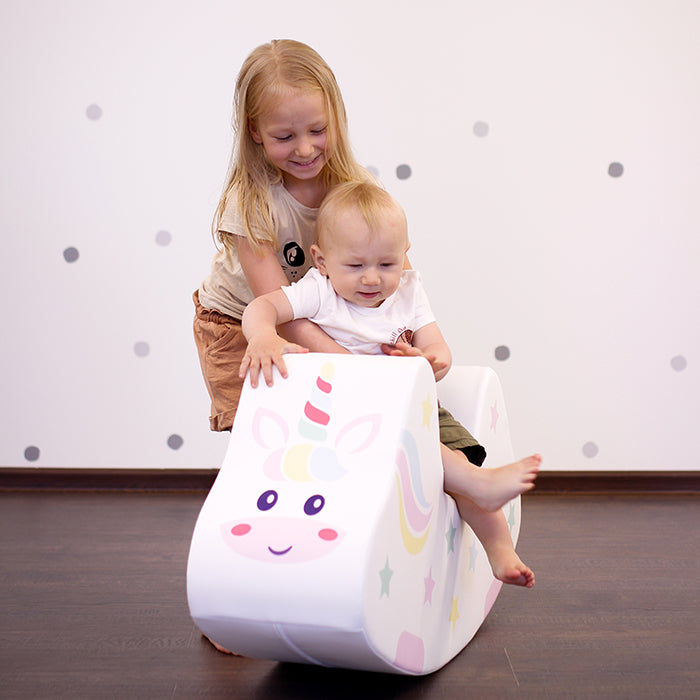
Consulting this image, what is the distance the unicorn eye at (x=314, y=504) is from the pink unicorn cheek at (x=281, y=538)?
1cm

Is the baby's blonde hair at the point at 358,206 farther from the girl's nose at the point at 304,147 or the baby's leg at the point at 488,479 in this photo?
the baby's leg at the point at 488,479

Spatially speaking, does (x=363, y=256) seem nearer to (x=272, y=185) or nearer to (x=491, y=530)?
(x=272, y=185)

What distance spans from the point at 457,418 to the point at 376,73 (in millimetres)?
1225

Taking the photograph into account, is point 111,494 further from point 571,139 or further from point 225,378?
point 571,139

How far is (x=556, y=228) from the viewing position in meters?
2.34

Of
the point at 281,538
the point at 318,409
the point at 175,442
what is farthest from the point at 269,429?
the point at 175,442

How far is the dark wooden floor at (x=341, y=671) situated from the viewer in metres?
1.19

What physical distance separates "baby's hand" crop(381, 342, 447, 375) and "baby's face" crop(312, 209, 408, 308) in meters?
0.08

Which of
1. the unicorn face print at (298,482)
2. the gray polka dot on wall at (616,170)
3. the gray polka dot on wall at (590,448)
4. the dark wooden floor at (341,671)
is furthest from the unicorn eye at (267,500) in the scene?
the gray polka dot on wall at (616,170)

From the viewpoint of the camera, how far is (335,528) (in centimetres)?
103

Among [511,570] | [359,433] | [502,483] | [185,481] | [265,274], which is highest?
[265,274]

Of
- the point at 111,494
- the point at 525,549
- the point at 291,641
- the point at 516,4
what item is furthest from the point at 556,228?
the point at 291,641

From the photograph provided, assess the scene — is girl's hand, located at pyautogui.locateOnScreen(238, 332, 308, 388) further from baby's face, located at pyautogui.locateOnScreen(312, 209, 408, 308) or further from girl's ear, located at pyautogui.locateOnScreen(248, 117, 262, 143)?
girl's ear, located at pyautogui.locateOnScreen(248, 117, 262, 143)

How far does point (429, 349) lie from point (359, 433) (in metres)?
0.31
